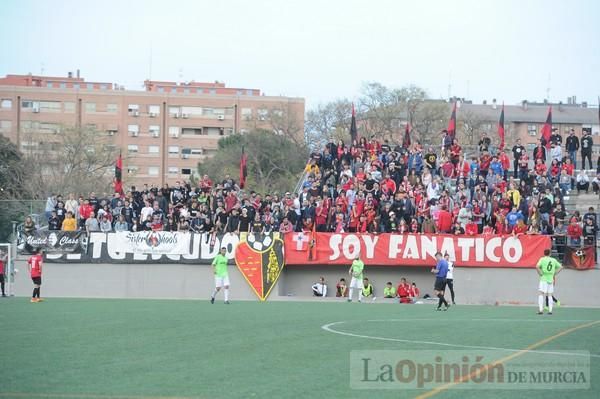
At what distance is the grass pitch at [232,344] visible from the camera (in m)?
12.0

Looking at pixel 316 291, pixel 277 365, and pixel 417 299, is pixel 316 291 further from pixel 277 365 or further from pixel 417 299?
pixel 277 365

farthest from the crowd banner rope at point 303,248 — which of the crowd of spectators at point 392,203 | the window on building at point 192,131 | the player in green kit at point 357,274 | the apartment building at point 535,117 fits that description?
the apartment building at point 535,117

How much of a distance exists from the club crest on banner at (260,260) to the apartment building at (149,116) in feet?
206

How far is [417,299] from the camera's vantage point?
35062 millimetres

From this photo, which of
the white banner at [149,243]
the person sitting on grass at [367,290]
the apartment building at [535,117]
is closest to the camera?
the person sitting on grass at [367,290]

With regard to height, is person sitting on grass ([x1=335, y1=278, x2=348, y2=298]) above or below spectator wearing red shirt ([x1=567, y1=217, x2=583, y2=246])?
below

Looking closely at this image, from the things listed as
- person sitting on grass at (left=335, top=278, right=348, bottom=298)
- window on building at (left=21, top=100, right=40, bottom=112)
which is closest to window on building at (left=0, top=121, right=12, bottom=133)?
window on building at (left=21, top=100, right=40, bottom=112)

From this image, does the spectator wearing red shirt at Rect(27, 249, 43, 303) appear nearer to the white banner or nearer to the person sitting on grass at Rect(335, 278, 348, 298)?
the white banner

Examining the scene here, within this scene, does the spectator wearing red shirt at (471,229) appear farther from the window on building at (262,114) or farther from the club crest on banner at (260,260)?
the window on building at (262,114)

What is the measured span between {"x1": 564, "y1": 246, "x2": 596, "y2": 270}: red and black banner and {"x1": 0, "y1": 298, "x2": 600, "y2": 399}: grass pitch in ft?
24.4

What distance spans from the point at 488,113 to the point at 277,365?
109m

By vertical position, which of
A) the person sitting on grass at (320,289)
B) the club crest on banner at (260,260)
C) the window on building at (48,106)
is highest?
the window on building at (48,106)

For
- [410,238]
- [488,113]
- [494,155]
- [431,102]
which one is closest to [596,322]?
[410,238]

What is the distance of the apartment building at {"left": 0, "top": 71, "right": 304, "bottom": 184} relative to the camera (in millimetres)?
101062
